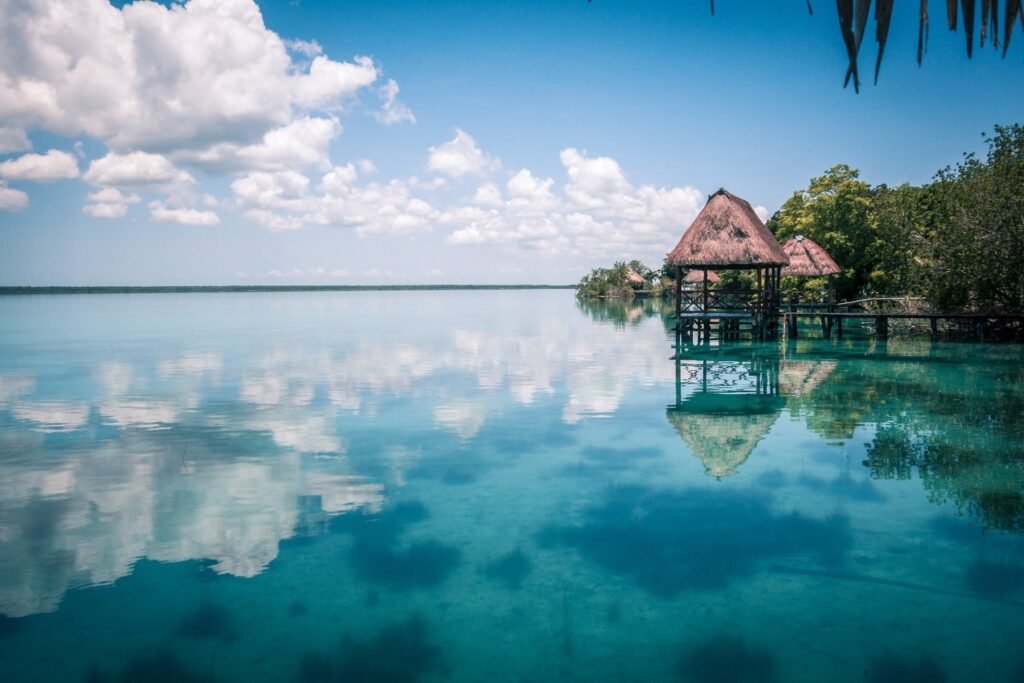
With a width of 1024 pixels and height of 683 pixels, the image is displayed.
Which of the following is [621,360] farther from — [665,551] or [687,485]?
[665,551]

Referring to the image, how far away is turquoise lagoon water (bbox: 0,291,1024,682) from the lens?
4.62 meters

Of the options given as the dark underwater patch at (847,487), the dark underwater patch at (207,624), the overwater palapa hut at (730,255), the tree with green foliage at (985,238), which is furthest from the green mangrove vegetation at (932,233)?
the dark underwater patch at (207,624)

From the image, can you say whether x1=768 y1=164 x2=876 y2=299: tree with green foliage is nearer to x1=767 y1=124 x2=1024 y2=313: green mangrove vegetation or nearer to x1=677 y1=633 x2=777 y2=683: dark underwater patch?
x1=767 y1=124 x2=1024 y2=313: green mangrove vegetation

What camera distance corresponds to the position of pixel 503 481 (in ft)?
27.6

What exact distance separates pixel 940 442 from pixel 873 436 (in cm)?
85

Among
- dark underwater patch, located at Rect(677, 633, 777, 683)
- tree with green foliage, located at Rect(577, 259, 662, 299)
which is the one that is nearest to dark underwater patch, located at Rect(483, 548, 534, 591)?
dark underwater patch, located at Rect(677, 633, 777, 683)

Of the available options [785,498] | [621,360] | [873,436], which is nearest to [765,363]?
[621,360]

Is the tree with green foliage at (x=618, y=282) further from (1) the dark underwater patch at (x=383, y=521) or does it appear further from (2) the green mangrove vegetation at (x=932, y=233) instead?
(1) the dark underwater patch at (x=383, y=521)

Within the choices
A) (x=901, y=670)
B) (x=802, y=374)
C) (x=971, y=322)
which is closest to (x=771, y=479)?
(x=901, y=670)

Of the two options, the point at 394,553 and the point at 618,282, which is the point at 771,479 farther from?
the point at 618,282

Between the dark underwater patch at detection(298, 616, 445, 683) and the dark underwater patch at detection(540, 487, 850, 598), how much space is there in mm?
1882

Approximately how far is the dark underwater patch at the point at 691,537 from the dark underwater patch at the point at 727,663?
2.56ft

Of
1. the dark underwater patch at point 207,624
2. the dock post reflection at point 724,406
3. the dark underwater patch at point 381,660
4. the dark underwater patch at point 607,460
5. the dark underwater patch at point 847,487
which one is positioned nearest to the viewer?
the dark underwater patch at point 381,660

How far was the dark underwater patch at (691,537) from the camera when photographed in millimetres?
5828
